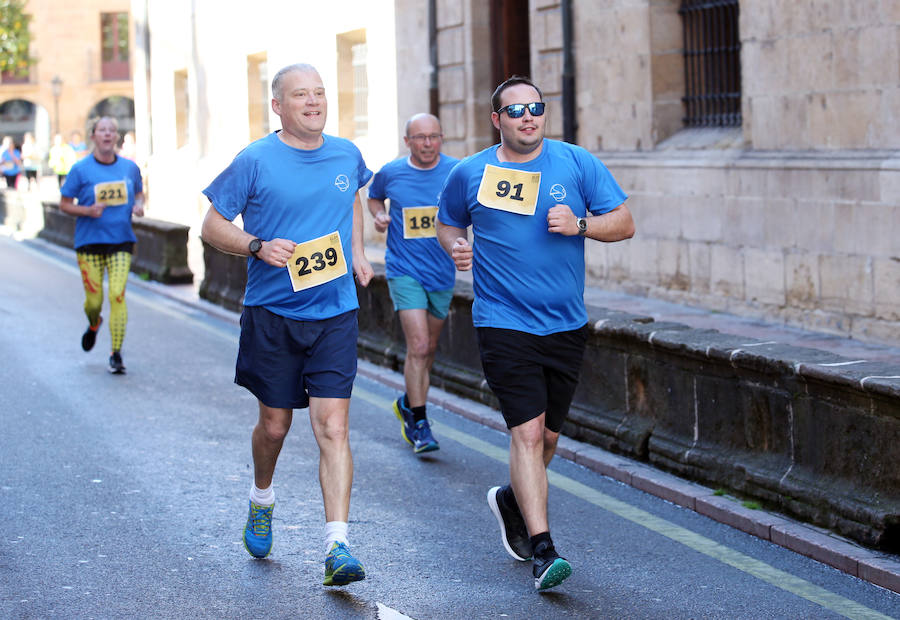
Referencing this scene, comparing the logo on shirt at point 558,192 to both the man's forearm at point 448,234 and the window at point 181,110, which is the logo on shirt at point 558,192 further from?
the window at point 181,110

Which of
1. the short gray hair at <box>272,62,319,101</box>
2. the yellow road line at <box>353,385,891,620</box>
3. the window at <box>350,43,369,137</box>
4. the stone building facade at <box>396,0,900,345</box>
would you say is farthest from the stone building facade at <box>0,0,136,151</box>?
the short gray hair at <box>272,62,319,101</box>

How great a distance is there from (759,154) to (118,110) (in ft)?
190

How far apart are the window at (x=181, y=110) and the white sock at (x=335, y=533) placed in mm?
28872

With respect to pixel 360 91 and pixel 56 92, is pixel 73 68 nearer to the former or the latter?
pixel 56 92

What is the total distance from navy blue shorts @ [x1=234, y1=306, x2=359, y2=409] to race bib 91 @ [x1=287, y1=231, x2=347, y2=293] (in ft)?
0.54

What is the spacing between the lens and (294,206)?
5582 mm

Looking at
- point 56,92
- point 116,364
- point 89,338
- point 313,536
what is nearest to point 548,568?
point 313,536

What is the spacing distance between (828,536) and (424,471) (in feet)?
7.88

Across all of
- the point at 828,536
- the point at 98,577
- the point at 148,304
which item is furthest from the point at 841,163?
the point at 148,304

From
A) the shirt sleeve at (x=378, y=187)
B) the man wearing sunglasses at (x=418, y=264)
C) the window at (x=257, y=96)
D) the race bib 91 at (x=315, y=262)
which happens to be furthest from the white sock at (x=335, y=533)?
the window at (x=257, y=96)

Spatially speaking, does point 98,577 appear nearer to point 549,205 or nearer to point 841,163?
point 549,205

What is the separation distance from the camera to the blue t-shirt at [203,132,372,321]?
219 inches

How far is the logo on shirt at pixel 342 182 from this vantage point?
18.5ft

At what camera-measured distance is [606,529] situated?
6.40m
